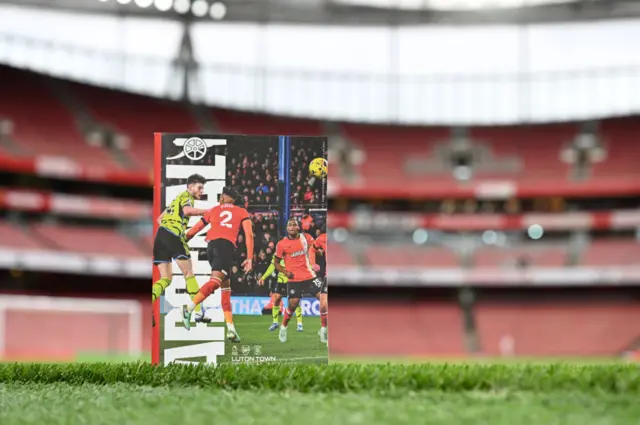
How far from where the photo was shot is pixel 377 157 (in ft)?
120

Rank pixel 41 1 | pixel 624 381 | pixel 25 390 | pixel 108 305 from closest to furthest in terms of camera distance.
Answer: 1. pixel 624 381
2. pixel 25 390
3. pixel 108 305
4. pixel 41 1

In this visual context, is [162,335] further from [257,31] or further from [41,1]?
[257,31]

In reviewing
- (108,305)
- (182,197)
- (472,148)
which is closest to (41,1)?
(108,305)

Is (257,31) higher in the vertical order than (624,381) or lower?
higher

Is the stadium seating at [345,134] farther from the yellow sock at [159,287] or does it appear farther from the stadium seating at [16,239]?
the yellow sock at [159,287]

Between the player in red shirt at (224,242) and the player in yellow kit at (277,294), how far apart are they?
18cm

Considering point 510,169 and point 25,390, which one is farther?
point 510,169

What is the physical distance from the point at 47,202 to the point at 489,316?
17.5 m

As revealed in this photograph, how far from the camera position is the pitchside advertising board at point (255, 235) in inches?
273

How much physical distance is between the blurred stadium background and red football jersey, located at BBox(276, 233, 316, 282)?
701 inches

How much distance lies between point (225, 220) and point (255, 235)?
0.30 m

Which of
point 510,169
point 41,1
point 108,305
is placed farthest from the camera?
point 510,169

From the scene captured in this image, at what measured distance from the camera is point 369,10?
31906mm

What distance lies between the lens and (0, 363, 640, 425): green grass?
3613 mm
